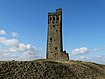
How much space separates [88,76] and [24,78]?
1404cm

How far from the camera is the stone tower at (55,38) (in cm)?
5781

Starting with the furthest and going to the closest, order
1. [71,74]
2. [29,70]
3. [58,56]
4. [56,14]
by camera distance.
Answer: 1. [56,14]
2. [58,56]
3. [71,74]
4. [29,70]

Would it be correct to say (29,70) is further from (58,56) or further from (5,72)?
(58,56)

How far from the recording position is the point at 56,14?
6134 centimetres

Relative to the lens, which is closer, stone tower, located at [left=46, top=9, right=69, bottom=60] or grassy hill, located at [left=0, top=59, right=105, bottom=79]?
grassy hill, located at [left=0, top=59, right=105, bottom=79]

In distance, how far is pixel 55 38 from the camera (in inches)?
2323

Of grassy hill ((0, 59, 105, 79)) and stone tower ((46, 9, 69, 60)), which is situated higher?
stone tower ((46, 9, 69, 60))

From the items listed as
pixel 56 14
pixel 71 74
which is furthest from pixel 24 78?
pixel 56 14

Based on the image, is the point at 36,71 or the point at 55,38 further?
the point at 55,38

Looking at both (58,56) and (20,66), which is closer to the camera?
→ (20,66)

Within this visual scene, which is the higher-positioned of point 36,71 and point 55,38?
point 55,38

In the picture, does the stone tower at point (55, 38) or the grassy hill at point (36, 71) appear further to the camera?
the stone tower at point (55, 38)

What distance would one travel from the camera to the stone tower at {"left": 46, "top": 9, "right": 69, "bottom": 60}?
190 feet

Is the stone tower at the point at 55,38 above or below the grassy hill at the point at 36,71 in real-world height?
above
